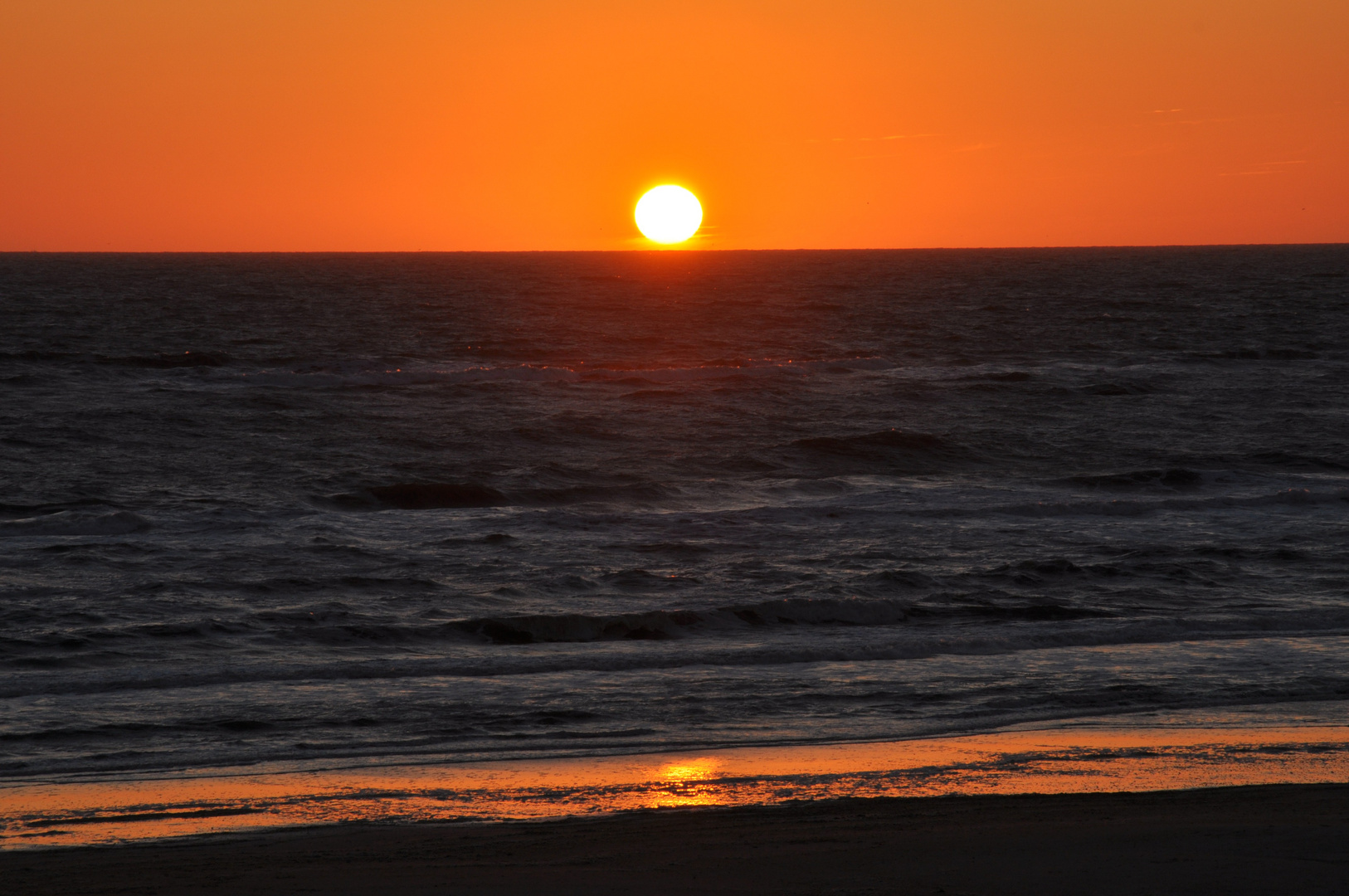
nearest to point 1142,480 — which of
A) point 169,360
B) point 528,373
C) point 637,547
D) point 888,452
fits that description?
point 888,452

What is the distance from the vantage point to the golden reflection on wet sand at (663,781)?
6453mm

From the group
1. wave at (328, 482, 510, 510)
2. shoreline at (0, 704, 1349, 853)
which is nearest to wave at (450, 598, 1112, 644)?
shoreline at (0, 704, 1349, 853)

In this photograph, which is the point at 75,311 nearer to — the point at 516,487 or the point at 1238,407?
the point at 516,487

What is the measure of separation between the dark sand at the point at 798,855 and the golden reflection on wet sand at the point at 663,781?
332mm

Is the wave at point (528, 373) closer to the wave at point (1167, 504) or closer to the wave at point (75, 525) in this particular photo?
the wave at point (75, 525)

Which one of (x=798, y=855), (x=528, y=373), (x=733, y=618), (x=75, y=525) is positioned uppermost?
(x=528, y=373)

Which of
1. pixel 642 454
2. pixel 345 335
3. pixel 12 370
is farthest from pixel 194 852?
pixel 345 335

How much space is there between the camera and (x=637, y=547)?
627 inches

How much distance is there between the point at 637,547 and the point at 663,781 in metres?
8.80

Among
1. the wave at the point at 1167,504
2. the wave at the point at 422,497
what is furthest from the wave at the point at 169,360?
the wave at the point at 1167,504

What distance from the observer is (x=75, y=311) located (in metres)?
58.5

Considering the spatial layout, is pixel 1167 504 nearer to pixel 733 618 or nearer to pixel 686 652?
pixel 733 618

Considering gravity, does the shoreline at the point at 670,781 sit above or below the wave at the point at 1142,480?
below

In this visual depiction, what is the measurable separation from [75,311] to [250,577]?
51433 mm
